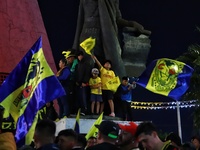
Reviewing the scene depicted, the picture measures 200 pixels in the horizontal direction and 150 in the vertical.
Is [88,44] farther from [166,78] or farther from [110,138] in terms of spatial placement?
[110,138]

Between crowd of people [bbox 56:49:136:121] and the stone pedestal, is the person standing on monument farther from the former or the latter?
the stone pedestal

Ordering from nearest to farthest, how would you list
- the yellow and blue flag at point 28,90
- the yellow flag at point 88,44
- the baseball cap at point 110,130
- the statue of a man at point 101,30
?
the baseball cap at point 110,130
the yellow and blue flag at point 28,90
the yellow flag at point 88,44
the statue of a man at point 101,30

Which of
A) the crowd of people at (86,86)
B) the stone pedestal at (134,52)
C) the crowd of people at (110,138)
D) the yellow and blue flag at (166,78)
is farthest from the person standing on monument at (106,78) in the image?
the crowd of people at (110,138)

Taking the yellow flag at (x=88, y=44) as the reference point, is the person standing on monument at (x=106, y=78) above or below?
below

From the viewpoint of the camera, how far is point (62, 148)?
484cm

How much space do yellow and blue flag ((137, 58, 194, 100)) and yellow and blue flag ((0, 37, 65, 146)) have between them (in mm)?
3673

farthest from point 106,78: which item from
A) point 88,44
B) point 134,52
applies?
point 134,52

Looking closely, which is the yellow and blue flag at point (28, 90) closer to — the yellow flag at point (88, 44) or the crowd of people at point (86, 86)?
the crowd of people at point (86, 86)

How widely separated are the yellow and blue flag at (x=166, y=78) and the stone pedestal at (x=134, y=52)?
1397mm

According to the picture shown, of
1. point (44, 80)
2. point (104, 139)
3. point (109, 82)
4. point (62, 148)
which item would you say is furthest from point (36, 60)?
point (109, 82)

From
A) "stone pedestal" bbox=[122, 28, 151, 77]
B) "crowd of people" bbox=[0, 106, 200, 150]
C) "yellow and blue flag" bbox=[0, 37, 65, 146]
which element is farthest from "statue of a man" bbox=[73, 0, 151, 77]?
"crowd of people" bbox=[0, 106, 200, 150]

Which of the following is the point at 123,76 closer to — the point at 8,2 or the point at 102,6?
the point at 102,6

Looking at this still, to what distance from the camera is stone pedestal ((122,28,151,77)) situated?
424 inches

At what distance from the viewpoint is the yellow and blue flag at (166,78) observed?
30.7ft
